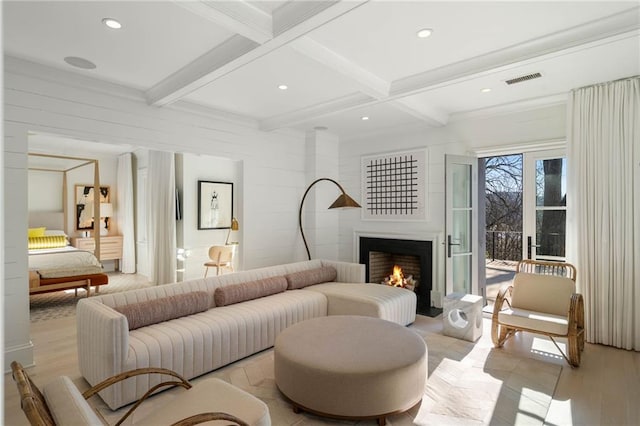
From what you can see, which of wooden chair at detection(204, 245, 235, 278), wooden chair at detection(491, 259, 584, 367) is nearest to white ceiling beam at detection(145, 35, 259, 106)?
wooden chair at detection(204, 245, 235, 278)

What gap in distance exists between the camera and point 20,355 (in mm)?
3061

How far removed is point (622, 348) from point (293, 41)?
13.3 ft

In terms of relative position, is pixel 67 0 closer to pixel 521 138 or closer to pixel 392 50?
pixel 392 50

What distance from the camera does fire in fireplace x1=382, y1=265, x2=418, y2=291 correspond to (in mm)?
5082

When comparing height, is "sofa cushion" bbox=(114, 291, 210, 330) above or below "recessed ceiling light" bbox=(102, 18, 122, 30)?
below

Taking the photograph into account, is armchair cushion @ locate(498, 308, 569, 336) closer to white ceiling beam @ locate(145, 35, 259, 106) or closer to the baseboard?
white ceiling beam @ locate(145, 35, 259, 106)

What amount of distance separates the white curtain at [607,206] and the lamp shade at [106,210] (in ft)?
26.2

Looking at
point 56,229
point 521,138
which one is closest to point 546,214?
point 521,138

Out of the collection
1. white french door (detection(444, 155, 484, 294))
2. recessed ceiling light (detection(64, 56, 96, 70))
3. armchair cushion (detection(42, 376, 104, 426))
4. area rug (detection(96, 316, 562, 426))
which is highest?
recessed ceiling light (detection(64, 56, 96, 70))

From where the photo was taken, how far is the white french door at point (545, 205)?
4.12 m

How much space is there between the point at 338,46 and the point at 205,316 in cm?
253

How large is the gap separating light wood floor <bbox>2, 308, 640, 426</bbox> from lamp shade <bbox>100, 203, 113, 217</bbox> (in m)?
3.90

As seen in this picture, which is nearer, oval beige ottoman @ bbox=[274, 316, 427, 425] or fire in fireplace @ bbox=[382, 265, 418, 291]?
oval beige ottoman @ bbox=[274, 316, 427, 425]

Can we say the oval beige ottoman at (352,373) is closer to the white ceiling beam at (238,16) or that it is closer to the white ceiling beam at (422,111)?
the white ceiling beam at (238,16)
